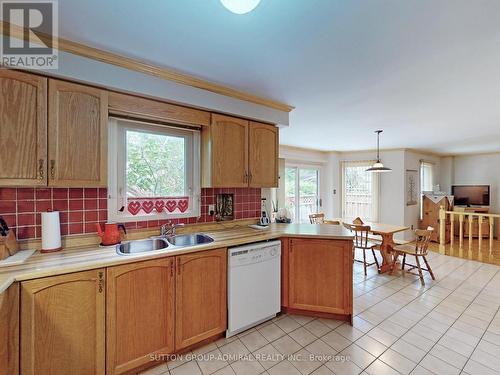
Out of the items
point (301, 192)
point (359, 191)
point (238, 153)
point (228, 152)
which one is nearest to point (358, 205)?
point (359, 191)

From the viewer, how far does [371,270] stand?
12.4 feet

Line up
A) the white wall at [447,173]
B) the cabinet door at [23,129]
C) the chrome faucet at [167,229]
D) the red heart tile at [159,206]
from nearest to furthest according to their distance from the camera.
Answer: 1. the cabinet door at [23,129]
2. the chrome faucet at [167,229]
3. the red heart tile at [159,206]
4. the white wall at [447,173]

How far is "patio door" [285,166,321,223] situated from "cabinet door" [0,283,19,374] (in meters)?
4.58

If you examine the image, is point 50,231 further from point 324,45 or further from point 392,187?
point 392,187

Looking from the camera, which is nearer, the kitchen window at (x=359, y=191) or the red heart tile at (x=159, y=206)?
the red heart tile at (x=159, y=206)

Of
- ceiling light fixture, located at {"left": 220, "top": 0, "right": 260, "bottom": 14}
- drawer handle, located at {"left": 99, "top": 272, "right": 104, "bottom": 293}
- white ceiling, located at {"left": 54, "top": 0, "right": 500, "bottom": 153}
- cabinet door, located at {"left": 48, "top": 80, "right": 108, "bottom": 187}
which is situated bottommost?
drawer handle, located at {"left": 99, "top": 272, "right": 104, "bottom": 293}

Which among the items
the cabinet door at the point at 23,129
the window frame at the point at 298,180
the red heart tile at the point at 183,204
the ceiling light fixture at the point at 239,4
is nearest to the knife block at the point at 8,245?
the cabinet door at the point at 23,129

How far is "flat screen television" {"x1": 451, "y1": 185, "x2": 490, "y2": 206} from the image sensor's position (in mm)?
6234

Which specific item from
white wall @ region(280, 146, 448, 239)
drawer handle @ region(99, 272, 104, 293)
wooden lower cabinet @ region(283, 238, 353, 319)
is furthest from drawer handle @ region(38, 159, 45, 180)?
white wall @ region(280, 146, 448, 239)

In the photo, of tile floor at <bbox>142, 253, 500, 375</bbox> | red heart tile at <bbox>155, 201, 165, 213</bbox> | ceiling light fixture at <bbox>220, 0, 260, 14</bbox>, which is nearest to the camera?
ceiling light fixture at <bbox>220, 0, 260, 14</bbox>

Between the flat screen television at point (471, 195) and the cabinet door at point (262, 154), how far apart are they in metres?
6.81

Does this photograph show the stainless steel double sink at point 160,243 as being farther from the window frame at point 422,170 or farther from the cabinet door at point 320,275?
the window frame at point 422,170

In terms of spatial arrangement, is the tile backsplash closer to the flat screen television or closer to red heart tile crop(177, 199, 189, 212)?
red heart tile crop(177, 199, 189, 212)

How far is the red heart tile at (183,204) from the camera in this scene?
246 cm
